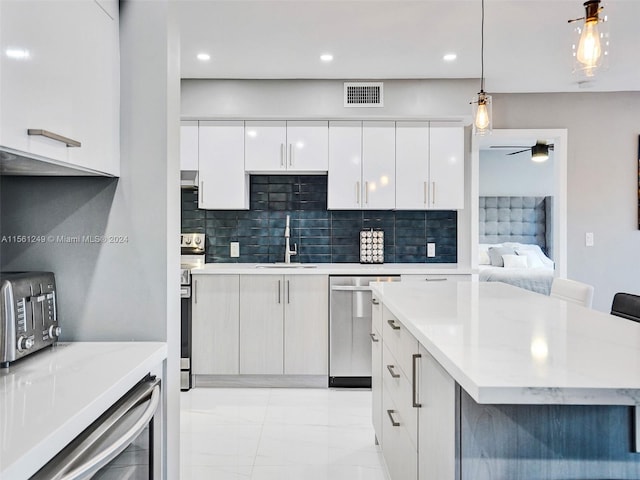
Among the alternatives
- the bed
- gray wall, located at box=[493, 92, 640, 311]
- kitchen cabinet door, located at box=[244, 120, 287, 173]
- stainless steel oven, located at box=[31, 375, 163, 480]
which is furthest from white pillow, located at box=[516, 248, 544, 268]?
stainless steel oven, located at box=[31, 375, 163, 480]

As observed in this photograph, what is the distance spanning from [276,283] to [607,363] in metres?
2.88

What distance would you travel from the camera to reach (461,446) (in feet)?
3.92

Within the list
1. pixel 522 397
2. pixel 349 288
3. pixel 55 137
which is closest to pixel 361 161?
pixel 349 288

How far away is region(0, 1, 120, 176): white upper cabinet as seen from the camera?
1.06 m

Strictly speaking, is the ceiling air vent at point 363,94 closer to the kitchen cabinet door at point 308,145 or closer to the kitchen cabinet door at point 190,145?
the kitchen cabinet door at point 308,145

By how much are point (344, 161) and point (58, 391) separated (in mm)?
3240

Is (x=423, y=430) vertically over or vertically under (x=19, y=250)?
under

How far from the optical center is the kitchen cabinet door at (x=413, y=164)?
4059mm

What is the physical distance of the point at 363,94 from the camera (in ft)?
13.2

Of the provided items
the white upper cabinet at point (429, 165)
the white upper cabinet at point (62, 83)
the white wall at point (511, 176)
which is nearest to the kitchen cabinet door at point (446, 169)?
the white upper cabinet at point (429, 165)

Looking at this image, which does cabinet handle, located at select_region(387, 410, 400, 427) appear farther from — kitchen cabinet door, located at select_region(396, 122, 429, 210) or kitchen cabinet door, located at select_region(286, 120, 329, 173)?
kitchen cabinet door, located at select_region(286, 120, 329, 173)

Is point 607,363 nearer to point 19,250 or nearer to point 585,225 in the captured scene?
point 19,250

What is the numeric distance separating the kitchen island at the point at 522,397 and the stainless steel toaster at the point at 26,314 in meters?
1.14

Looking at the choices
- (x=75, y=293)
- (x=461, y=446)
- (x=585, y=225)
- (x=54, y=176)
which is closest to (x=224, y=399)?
(x=75, y=293)
